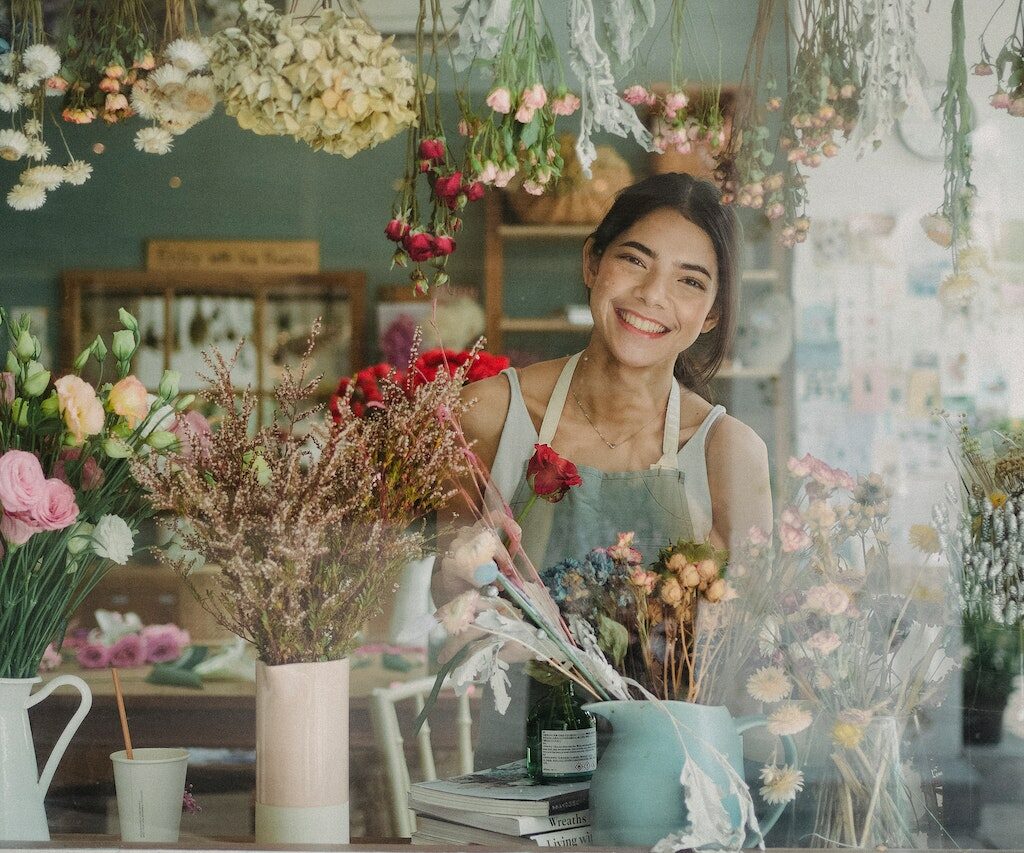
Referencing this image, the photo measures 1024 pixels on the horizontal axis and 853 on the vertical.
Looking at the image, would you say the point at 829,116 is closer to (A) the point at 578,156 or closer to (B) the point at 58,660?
(A) the point at 578,156

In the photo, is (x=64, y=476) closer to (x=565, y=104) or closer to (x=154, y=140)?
(x=154, y=140)

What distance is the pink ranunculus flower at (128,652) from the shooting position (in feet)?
5.98

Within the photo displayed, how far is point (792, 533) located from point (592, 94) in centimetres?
75

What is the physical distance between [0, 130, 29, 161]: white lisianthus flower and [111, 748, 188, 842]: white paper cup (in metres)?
0.99

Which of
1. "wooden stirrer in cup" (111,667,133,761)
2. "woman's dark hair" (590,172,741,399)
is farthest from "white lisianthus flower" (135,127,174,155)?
"wooden stirrer in cup" (111,667,133,761)

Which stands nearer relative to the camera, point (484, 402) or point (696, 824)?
point (696, 824)

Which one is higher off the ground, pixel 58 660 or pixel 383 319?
pixel 383 319

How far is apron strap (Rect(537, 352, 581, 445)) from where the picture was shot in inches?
71.7

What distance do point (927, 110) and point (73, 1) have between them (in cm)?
138

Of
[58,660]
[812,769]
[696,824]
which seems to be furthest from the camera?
[58,660]

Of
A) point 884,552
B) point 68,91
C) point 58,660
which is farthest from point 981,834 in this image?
point 68,91

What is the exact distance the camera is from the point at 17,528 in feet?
5.05

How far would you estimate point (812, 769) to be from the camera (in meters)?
1.61

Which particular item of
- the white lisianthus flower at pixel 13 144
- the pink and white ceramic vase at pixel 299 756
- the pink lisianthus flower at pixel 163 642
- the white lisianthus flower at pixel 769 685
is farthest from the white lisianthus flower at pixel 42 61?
the white lisianthus flower at pixel 769 685
